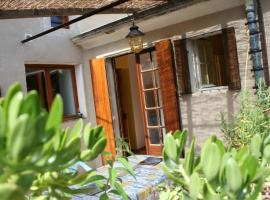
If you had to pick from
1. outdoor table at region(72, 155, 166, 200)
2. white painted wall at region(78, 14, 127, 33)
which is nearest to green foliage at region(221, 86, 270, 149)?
outdoor table at region(72, 155, 166, 200)

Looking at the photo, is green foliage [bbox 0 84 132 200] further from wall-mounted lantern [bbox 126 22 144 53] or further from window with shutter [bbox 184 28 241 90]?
window with shutter [bbox 184 28 241 90]

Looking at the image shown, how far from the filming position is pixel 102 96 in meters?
6.66

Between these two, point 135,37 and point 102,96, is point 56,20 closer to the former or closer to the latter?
point 102,96

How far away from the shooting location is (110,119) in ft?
21.7

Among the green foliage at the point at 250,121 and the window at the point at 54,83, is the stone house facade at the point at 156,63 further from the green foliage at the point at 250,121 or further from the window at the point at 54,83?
the green foliage at the point at 250,121

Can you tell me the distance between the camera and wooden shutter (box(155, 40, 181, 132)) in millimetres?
5473

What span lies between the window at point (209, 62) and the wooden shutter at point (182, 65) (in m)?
0.14

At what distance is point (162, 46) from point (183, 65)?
0.50 m

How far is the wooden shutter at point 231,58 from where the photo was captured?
15.6ft

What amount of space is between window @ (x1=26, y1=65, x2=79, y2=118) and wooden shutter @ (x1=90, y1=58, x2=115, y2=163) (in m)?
0.47

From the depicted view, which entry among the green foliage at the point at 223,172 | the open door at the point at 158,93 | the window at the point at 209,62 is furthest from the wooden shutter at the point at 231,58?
the green foliage at the point at 223,172

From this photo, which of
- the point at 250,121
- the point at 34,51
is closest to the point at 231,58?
the point at 250,121

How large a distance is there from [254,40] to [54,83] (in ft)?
12.9

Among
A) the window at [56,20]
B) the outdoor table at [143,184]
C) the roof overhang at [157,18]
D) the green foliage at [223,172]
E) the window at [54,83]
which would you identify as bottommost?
the outdoor table at [143,184]
